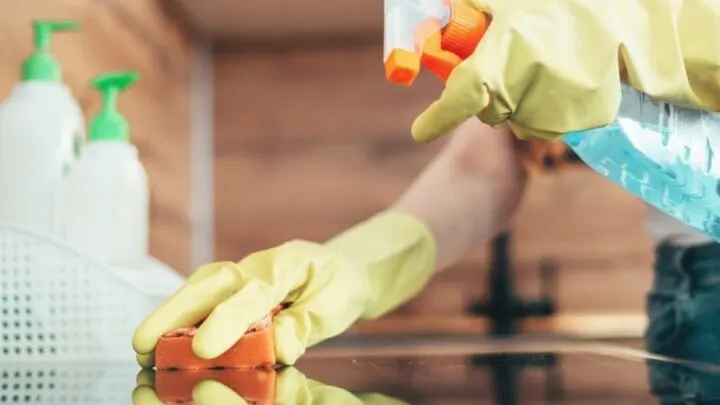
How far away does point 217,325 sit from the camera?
24.7 inches

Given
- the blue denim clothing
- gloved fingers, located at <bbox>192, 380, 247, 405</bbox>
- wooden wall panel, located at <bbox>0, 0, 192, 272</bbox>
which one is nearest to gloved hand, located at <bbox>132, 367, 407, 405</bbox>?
gloved fingers, located at <bbox>192, 380, 247, 405</bbox>

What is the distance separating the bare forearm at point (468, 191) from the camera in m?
0.99

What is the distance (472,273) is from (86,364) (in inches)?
52.2

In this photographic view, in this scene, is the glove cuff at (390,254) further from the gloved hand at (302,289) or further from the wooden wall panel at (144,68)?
the wooden wall panel at (144,68)

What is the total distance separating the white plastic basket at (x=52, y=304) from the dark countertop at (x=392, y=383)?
0.03m

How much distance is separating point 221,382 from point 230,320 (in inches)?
2.7

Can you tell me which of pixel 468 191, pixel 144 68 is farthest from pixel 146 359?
pixel 144 68

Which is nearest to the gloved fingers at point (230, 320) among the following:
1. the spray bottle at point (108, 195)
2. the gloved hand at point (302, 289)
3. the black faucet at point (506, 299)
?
the gloved hand at point (302, 289)

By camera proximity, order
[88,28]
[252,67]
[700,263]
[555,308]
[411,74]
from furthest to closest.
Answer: [252,67] < [555,308] < [88,28] < [700,263] < [411,74]

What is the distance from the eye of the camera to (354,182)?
2.06 meters

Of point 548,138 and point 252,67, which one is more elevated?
point 252,67

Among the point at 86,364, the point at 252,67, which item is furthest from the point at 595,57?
the point at 252,67

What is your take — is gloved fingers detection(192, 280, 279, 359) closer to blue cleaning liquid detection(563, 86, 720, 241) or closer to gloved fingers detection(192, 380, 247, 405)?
gloved fingers detection(192, 380, 247, 405)

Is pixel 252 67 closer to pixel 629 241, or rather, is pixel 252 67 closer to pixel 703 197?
pixel 629 241
